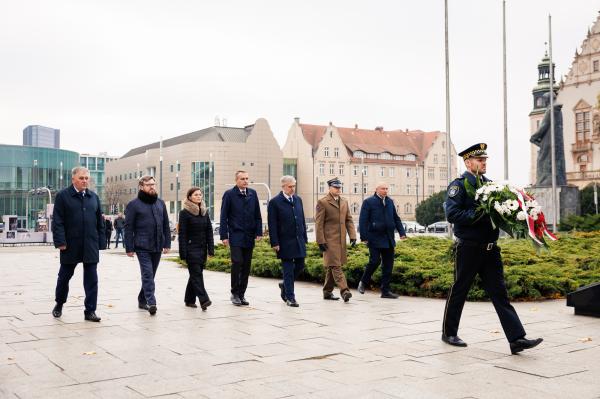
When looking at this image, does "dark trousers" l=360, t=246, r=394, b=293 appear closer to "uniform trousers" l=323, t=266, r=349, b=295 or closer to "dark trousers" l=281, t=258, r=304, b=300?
"uniform trousers" l=323, t=266, r=349, b=295

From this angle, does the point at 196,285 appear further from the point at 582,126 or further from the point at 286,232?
the point at 582,126

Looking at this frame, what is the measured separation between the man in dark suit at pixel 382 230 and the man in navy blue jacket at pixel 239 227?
192 centimetres

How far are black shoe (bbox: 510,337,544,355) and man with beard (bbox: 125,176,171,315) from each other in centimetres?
490

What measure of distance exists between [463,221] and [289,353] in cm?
212

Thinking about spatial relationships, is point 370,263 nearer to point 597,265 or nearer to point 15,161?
point 597,265

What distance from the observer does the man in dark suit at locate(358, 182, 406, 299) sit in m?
11.0

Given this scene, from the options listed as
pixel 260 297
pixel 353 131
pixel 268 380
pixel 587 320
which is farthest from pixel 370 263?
pixel 353 131

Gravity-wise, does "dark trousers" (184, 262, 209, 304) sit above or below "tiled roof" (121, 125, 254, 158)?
below

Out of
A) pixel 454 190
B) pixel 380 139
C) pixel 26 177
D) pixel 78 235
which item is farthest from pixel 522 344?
pixel 380 139

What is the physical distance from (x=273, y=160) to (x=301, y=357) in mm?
93877

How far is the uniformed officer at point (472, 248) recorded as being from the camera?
6.61 meters

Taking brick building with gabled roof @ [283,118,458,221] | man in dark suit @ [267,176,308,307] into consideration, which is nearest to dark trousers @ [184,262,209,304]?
man in dark suit @ [267,176,308,307]

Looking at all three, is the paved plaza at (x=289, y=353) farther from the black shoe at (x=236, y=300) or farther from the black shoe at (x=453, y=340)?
the black shoe at (x=236, y=300)

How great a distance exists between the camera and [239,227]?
33.5 feet
